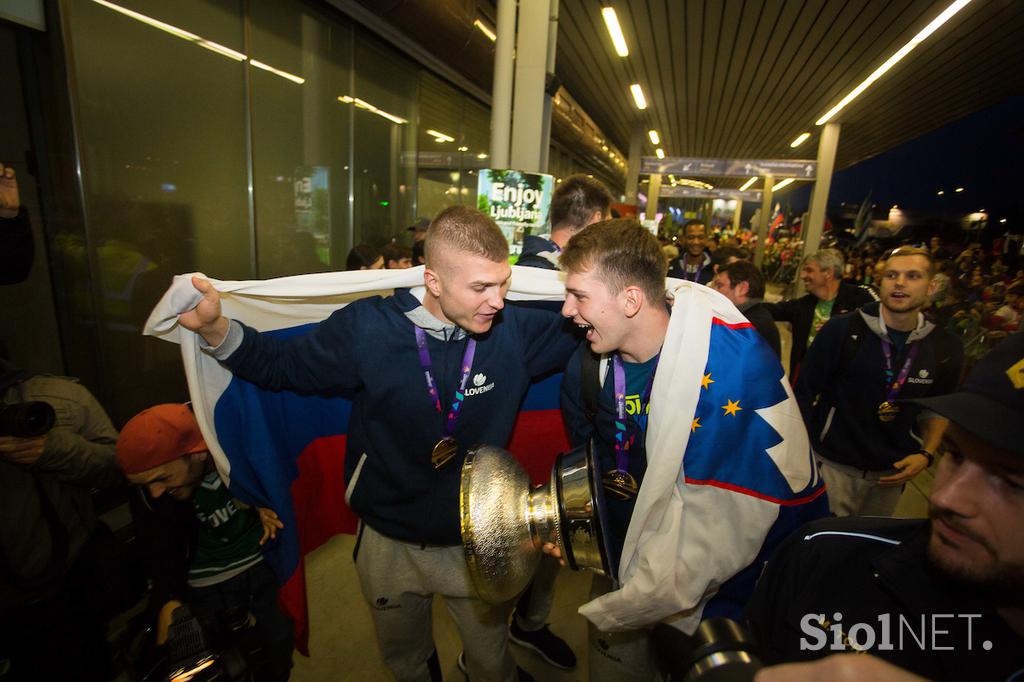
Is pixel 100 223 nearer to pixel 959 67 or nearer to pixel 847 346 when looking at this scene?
pixel 847 346

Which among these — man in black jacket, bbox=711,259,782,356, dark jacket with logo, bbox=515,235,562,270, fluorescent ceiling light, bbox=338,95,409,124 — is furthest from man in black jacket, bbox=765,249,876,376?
fluorescent ceiling light, bbox=338,95,409,124

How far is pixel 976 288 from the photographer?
6.61m

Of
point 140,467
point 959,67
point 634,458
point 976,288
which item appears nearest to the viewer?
point 634,458

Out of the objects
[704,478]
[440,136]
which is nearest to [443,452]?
[704,478]

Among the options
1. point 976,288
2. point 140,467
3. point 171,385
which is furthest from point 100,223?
point 976,288

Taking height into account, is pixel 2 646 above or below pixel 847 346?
below

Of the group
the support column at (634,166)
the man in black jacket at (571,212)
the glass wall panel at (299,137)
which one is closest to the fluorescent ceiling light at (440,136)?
the glass wall panel at (299,137)

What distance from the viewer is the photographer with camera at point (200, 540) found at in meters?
1.75

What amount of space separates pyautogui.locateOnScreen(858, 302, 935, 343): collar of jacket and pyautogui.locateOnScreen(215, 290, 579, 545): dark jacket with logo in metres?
2.20

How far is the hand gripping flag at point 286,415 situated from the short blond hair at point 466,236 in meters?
0.26

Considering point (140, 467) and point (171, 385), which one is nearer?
point (140, 467)

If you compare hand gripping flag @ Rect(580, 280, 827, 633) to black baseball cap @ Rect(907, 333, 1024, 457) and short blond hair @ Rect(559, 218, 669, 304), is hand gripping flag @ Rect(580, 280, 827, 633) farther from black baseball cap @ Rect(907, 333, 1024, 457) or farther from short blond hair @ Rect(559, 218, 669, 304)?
black baseball cap @ Rect(907, 333, 1024, 457)

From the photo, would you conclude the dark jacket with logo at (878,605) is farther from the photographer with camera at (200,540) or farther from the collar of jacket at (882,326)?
the collar of jacket at (882,326)

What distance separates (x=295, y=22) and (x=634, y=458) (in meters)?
5.85
